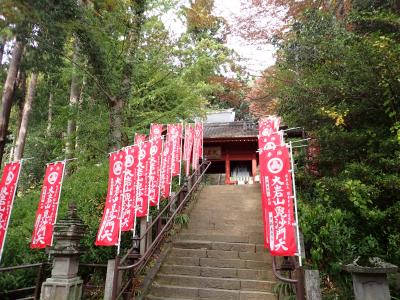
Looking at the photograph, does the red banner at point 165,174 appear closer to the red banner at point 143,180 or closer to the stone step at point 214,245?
the stone step at point 214,245

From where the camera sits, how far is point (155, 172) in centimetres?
816

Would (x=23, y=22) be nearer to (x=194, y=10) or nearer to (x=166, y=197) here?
(x=166, y=197)

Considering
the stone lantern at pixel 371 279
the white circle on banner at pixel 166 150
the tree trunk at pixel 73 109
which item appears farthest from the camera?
the tree trunk at pixel 73 109

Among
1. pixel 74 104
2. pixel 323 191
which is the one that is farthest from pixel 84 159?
pixel 323 191

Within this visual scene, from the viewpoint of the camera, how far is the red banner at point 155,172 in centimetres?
803

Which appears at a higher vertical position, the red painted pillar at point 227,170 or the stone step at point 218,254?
the red painted pillar at point 227,170

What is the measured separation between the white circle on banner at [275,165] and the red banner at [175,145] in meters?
4.02

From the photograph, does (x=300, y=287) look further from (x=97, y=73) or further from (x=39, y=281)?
(x=97, y=73)

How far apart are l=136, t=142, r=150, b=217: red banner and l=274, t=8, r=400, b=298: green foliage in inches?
151

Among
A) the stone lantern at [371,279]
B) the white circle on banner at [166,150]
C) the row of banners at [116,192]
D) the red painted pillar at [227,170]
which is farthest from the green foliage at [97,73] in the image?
the red painted pillar at [227,170]

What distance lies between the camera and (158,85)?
12570mm

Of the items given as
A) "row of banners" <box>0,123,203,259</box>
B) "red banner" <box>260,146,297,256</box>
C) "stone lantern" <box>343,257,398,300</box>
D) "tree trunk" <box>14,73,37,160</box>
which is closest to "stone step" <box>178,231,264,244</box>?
"row of banners" <box>0,123,203,259</box>

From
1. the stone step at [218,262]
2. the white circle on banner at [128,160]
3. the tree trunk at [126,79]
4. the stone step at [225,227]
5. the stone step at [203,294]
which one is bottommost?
the stone step at [203,294]

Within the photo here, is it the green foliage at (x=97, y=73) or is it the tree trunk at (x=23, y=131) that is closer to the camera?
the green foliage at (x=97, y=73)
